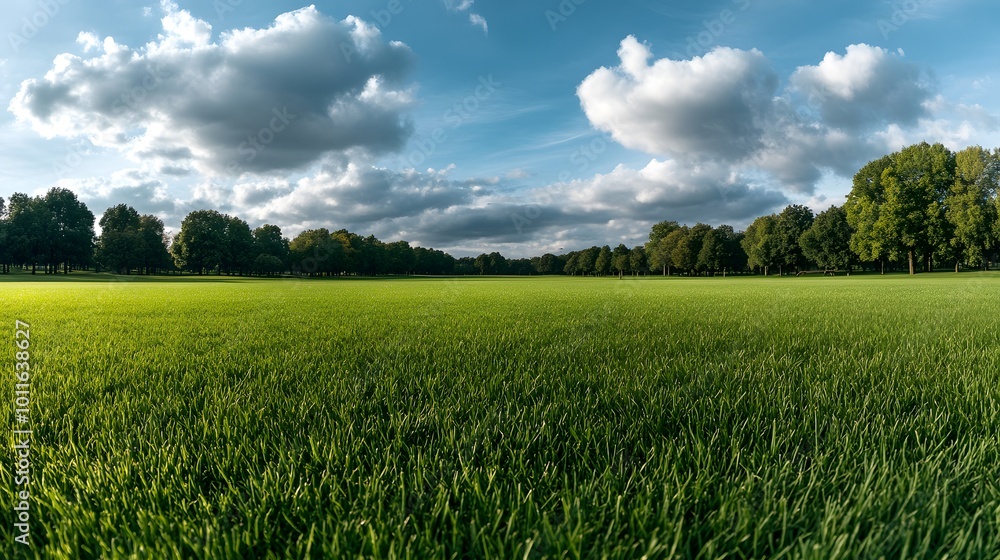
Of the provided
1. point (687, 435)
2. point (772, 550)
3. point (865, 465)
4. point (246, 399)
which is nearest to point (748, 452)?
point (687, 435)

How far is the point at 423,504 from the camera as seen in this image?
58.1 inches

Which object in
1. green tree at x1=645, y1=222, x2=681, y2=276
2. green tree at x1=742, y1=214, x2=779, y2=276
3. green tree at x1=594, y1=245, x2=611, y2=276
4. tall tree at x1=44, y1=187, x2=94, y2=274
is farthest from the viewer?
green tree at x1=594, y1=245, x2=611, y2=276

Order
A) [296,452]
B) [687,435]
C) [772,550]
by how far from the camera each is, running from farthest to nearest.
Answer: [687,435], [296,452], [772,550]

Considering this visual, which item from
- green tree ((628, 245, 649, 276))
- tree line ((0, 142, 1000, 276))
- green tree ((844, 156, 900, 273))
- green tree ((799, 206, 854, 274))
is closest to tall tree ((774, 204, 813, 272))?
tree line ((0, 142, 1000, 276))

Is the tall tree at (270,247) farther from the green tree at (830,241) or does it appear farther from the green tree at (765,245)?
the green tree at (830,241)

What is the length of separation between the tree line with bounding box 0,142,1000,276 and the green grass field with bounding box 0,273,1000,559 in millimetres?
60274

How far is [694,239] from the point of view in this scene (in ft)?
322

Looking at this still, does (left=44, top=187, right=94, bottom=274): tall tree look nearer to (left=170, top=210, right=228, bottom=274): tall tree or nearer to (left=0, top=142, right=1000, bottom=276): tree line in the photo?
(left=0, top=142, right=1000, bottom=276): tree line

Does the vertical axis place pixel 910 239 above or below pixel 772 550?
above

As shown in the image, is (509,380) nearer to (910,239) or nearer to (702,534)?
(702,534)

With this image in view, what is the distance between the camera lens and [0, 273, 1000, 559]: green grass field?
51.3 inches

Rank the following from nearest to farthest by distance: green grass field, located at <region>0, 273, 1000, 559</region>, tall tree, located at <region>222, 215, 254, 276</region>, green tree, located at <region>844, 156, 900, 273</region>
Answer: green grass field, located at <region>0, 273, 1000, 559</region> < green tree, located at <region>844, 156, 900, 273</region> < tall tree, located at <region>222, 215, 254, 276</region>

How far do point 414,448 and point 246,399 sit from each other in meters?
1.42

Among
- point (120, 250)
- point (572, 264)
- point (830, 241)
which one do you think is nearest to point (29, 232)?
point (120, 250)
